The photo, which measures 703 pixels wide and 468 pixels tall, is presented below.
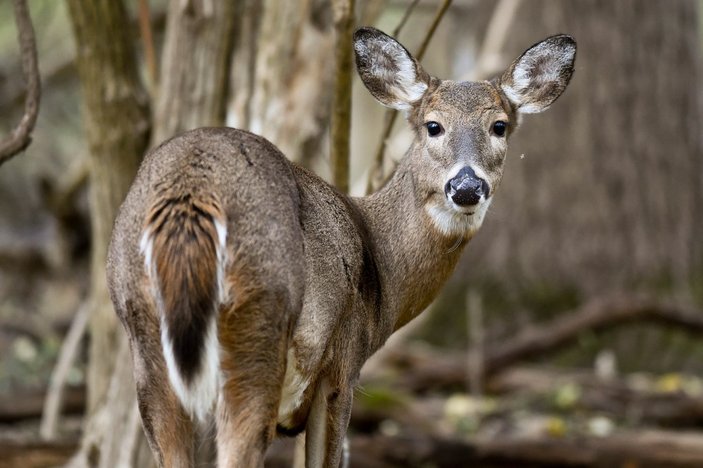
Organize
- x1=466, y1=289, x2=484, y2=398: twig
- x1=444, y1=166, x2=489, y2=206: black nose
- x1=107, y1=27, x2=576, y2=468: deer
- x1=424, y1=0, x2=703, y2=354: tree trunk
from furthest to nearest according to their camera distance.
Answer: x1=424, y1=0, x2=703, y2=354: tree trunk
x1=466, y1=289, x2=484, y2=398: twig
x1=444, y1=166, x2=489, y2=206: black nose
x1=107, y1=27, x2=576, y2=468: deer

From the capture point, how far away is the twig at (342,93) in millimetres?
6535

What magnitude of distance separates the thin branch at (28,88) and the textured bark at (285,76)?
5.63 ft

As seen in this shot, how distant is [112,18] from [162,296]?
12.3 feet

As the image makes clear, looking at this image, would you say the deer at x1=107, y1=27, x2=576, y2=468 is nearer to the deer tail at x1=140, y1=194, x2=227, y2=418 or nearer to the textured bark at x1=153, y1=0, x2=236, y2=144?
the deer tail at x1=140, y1=194, x2=227, y2=418

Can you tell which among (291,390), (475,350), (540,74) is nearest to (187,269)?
(291,390)

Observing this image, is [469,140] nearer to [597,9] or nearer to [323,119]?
[323,119]

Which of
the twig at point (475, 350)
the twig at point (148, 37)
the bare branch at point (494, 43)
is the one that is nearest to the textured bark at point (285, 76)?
the twig at point (148, 37)

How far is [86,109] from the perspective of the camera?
7930mm

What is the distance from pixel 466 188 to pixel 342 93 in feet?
4.64

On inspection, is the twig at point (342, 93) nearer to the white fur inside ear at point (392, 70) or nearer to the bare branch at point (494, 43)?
the white fur inside ear at point (392, 70)

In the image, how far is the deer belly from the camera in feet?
16.3

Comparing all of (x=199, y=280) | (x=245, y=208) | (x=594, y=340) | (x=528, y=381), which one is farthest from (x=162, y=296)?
(x=594, y=340)

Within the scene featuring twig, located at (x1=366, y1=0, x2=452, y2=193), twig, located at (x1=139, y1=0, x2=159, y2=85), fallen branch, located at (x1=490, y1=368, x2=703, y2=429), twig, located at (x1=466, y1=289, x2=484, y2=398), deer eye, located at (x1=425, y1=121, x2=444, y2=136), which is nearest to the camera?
deer eye, located at (x1=425, y1=121, x2=444, y2=136)

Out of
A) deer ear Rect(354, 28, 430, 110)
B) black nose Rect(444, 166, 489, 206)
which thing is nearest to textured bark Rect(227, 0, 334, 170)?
deer ear Rect(354, 28, 430, 110)
